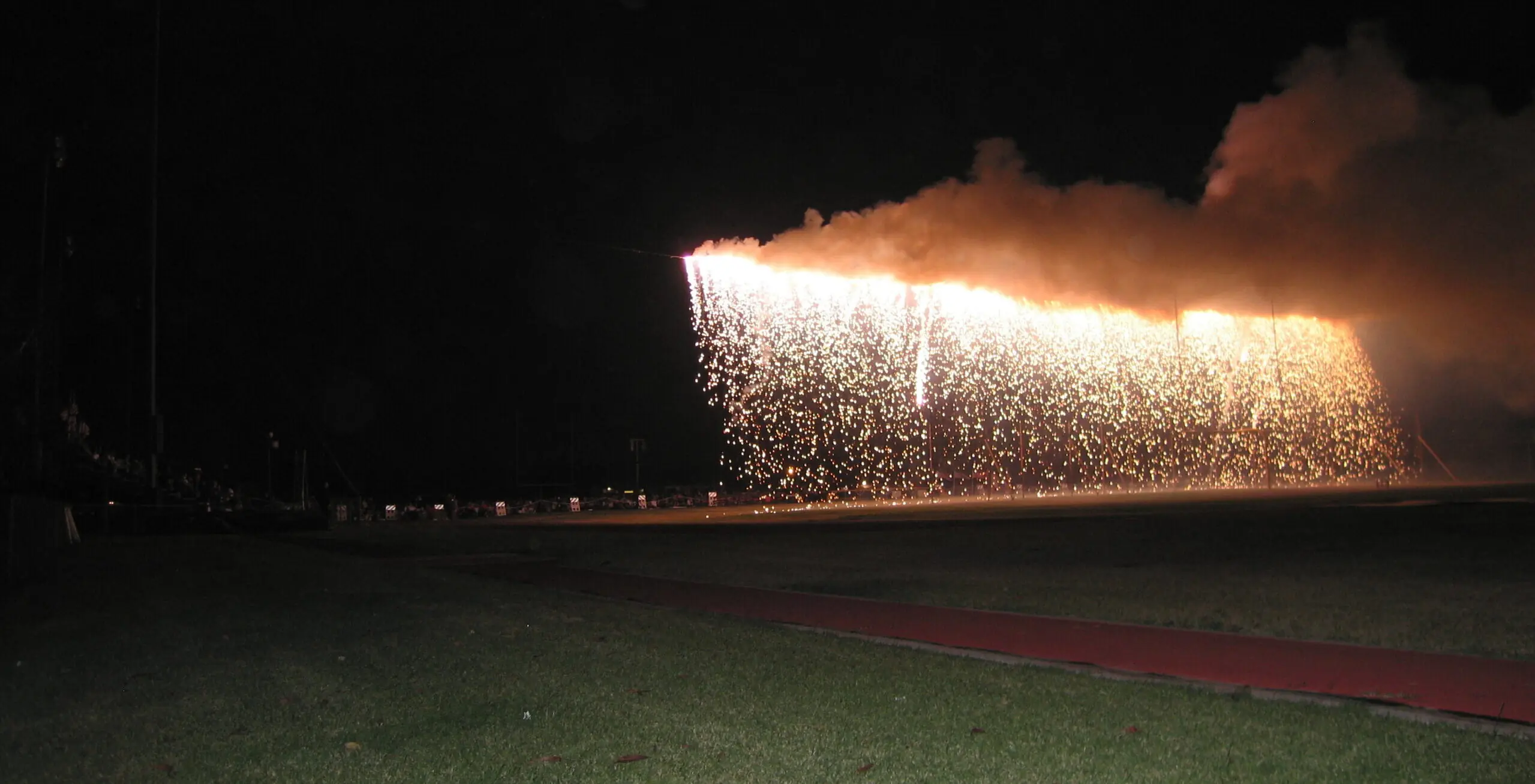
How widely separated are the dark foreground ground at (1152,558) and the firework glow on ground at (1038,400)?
22.4 ft

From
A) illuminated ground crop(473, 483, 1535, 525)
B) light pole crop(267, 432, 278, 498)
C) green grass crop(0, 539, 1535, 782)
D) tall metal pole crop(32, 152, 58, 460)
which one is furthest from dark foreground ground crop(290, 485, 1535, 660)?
light pole crop(267, 432, 278, 498)

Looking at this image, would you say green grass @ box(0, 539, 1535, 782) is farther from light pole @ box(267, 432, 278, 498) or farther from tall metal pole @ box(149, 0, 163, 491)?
light pole @ box(267, 432, 278, 498)

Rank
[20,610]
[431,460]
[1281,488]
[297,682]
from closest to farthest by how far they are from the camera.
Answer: [297,682]
[20,610]
[1281,488]
[431,460]

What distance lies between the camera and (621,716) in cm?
701

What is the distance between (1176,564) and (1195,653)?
9151 millimetres

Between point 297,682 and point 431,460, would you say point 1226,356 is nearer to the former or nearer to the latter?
point 431,460

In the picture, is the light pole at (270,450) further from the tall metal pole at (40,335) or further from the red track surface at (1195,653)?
the red track surface at (1195,653)

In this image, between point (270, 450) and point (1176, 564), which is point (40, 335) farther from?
point (270, 450)

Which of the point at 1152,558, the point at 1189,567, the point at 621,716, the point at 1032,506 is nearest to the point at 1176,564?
the point at 1189,567

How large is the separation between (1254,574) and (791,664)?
32.3ft

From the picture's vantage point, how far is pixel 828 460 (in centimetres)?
7669

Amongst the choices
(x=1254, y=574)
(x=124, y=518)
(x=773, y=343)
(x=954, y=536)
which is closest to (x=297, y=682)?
(x=1254, y=574)

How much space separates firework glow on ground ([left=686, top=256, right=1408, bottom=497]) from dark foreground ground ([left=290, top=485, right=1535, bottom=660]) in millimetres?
6825

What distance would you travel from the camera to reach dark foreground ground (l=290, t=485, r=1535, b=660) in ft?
38.4
